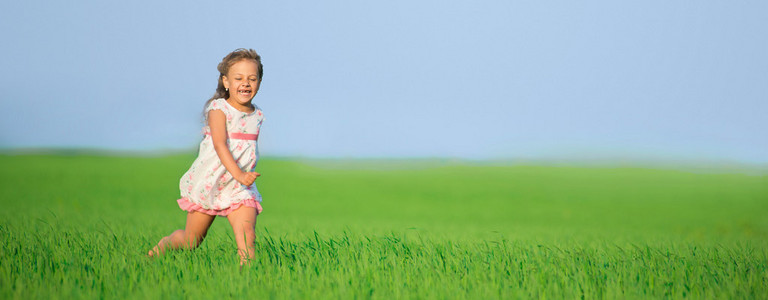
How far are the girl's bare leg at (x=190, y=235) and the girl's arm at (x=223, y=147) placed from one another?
23.1 inches

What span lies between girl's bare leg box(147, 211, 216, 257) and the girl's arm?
586mm

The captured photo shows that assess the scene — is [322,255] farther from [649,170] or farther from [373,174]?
[649,170]

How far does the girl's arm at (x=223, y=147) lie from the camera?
167 inches

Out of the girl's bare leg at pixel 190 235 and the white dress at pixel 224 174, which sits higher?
the white dress at pixel 224 174

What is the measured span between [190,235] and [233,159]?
0.79 meters

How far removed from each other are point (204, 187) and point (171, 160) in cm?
1793

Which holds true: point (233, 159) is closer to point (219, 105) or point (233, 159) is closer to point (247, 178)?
point (247, 178)

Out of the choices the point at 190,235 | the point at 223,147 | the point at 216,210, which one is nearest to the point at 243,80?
the point at 223,147

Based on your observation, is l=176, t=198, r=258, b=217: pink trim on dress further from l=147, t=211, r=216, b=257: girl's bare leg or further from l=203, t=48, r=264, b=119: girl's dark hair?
l=203, t=48, r=264, b=119: girl's dark hair

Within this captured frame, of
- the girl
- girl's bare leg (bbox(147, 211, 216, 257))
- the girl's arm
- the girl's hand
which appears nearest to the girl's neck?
the girl

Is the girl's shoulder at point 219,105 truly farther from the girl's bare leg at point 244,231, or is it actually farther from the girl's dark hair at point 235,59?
the girl's bare leg at point 244,231

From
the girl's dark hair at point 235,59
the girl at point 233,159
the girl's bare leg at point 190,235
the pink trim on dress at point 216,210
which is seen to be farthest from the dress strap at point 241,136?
the girl's bare leg at point 190,235

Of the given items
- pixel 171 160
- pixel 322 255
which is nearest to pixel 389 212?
pixel 322 255

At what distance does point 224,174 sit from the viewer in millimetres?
4539
